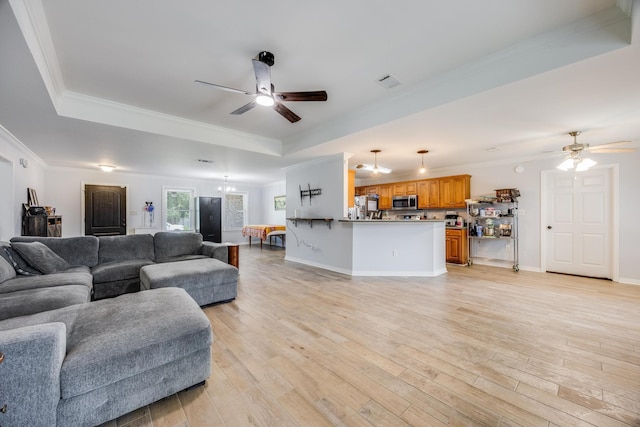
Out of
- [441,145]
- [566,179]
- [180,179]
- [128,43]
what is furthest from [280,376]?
[180,179]

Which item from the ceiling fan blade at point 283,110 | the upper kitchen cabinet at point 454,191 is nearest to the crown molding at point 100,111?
the ceiling fan blade at point 283,110

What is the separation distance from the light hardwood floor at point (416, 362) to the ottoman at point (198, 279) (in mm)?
179

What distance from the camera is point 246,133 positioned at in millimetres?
4602

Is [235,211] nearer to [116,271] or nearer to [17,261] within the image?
[116,271]

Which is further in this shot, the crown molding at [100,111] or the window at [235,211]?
the window at [235,211]

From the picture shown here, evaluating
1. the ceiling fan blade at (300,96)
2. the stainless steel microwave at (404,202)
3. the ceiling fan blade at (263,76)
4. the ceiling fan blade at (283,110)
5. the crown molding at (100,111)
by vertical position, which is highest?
the crown molding at (100,111)

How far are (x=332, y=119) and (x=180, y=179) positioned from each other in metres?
6.54

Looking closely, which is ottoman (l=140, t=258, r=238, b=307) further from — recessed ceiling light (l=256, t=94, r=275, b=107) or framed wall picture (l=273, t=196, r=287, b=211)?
framed wall picture (l=273, t=196, r=287, b=211)

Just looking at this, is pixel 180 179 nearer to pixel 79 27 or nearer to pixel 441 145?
pixel 79 27

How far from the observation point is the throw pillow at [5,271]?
252 centimetres

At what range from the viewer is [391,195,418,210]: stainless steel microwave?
7102 millimetres

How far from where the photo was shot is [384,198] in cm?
791

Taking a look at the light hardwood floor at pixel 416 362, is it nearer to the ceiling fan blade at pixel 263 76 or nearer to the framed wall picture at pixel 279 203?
the ceiling fan blade at pixel 263 76

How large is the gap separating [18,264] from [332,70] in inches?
163
